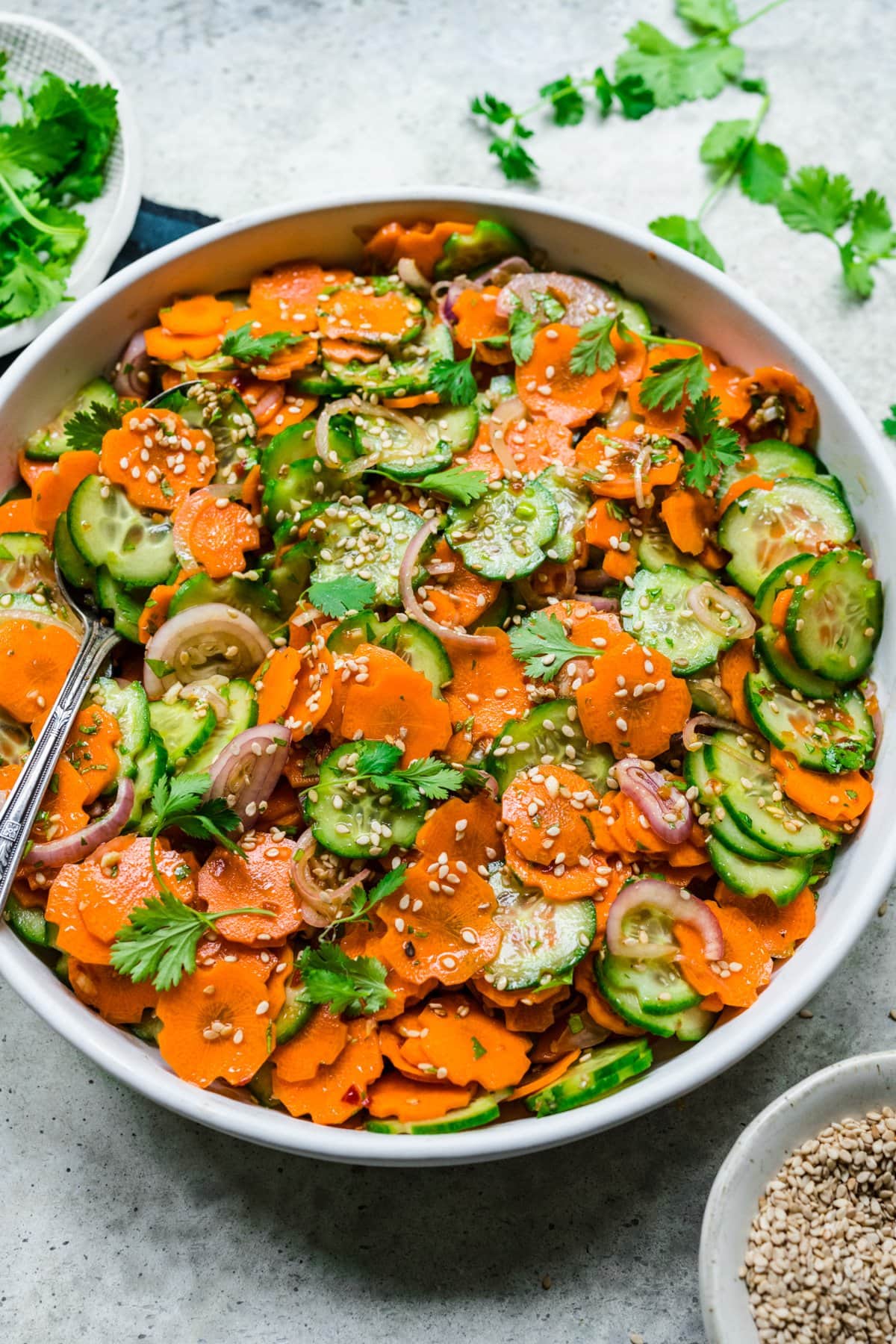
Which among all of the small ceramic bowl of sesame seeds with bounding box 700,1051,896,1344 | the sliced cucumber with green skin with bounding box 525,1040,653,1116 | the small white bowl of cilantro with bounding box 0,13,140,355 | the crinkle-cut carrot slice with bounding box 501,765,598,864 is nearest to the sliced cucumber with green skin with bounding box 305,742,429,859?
the crinkle-cut carrot slice with bounding box 501,765,598,864

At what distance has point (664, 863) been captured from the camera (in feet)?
9.41

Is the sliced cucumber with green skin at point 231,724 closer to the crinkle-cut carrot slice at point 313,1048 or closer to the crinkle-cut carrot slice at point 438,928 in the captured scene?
the crinkle-cut carrot slice at point 438,928

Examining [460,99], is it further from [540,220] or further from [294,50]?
[540,220]

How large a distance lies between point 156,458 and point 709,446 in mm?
1482

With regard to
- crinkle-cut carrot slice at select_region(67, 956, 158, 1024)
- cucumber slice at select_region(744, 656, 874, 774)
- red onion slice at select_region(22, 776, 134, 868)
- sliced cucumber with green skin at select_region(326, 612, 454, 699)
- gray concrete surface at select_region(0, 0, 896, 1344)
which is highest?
cucumber slice at select_region(744, 656, 874, 774)

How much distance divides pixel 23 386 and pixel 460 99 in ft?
6.65

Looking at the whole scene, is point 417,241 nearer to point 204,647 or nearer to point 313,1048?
point 204,647

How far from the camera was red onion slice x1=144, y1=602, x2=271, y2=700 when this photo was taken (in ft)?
9.53

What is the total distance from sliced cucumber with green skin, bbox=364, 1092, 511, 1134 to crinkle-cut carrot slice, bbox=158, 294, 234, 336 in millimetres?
2153

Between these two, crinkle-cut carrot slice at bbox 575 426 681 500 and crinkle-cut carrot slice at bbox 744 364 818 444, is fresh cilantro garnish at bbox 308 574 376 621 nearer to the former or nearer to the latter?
crinkle-cut carrot slice at bbox 575 426 681 500

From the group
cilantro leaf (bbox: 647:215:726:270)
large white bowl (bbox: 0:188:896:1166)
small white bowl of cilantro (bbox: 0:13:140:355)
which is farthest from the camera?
cilantro leaf (bbox: 647:215:726:270)

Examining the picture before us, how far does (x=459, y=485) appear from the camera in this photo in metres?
2.98

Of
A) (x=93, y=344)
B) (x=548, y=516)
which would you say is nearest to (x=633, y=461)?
(x=548, y=516)

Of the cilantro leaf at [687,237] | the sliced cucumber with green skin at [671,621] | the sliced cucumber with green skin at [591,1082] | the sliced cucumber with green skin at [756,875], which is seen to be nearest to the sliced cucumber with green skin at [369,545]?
the sliced cucumber with green skin at [671,621]
